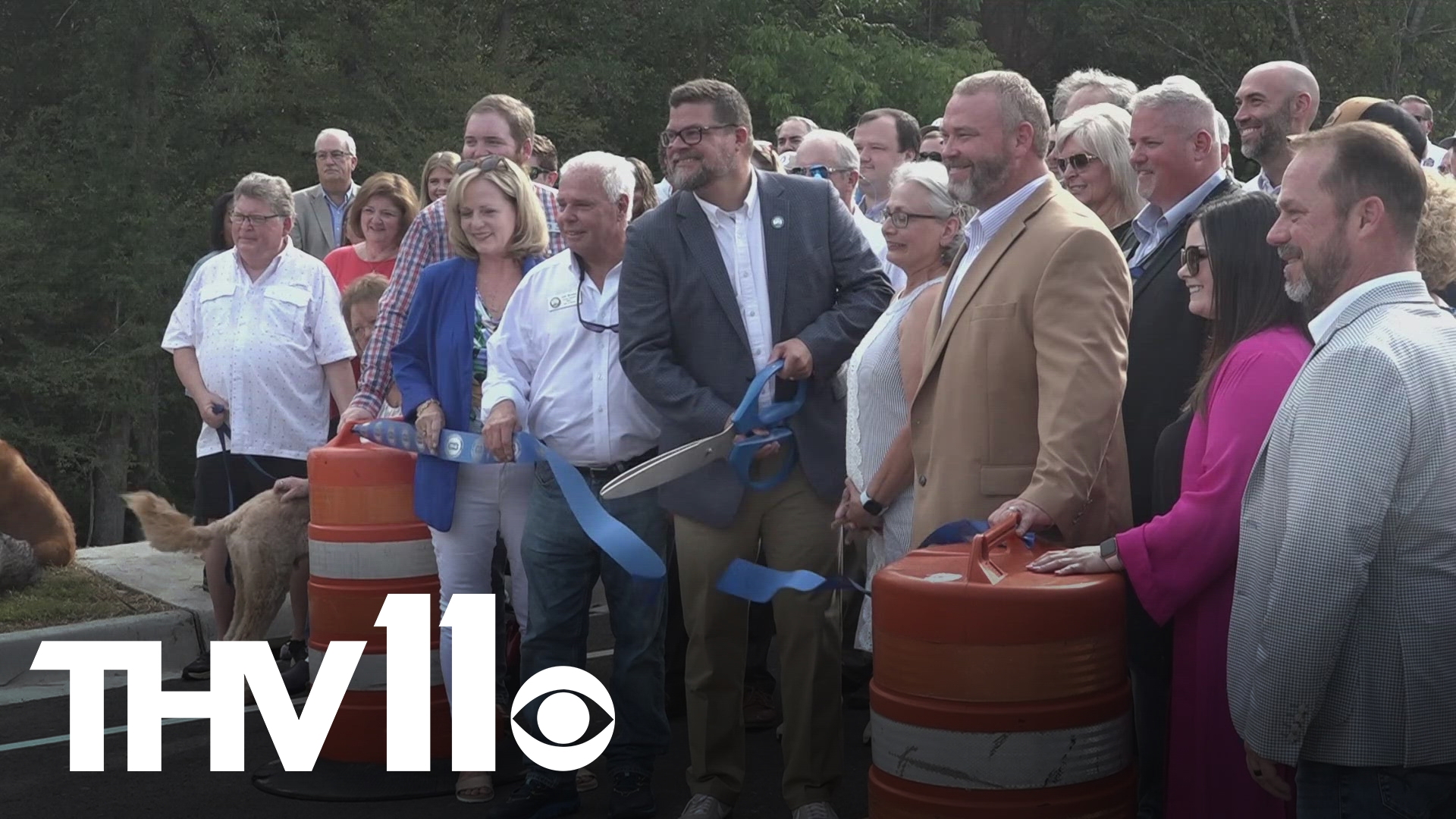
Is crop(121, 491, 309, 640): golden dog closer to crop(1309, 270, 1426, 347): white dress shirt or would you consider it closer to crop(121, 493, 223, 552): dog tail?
crop(121, 493, 223, 552): dog tail

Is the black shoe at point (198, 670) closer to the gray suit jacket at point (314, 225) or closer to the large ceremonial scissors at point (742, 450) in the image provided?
the gray suit jacket at point (314, 225)

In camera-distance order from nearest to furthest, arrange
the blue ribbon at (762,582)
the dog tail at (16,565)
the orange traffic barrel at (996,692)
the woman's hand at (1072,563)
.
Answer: the orange traffic barrel at (996,692) < the woman's hand at (1072,563) < the blue ribbon at (762,582) < the dog tail at (16,565)

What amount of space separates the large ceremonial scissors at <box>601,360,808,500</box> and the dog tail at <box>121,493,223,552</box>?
3064mm

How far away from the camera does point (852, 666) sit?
6.93m

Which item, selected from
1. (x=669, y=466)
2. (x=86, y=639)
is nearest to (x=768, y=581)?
(x=669, y=466)

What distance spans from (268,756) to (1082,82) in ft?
14.0

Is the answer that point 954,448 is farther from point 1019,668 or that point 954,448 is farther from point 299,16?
point 299,16

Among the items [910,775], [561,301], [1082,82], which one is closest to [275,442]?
[561,301]

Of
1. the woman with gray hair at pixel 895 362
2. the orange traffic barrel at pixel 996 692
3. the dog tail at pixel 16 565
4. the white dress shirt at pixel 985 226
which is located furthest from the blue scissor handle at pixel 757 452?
the dog tail at pixel 16 565

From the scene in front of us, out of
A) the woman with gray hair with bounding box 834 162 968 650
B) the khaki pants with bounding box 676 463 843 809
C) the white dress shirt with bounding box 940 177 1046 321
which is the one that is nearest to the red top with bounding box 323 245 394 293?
the khaki pants with bounding box 676 463 843 809

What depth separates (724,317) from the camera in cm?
525

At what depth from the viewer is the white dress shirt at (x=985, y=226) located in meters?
Answer: 4.39

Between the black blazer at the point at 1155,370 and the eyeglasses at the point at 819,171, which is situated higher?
the eyeglasses at the point at 819,171

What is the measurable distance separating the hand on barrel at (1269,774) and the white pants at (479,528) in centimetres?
285
